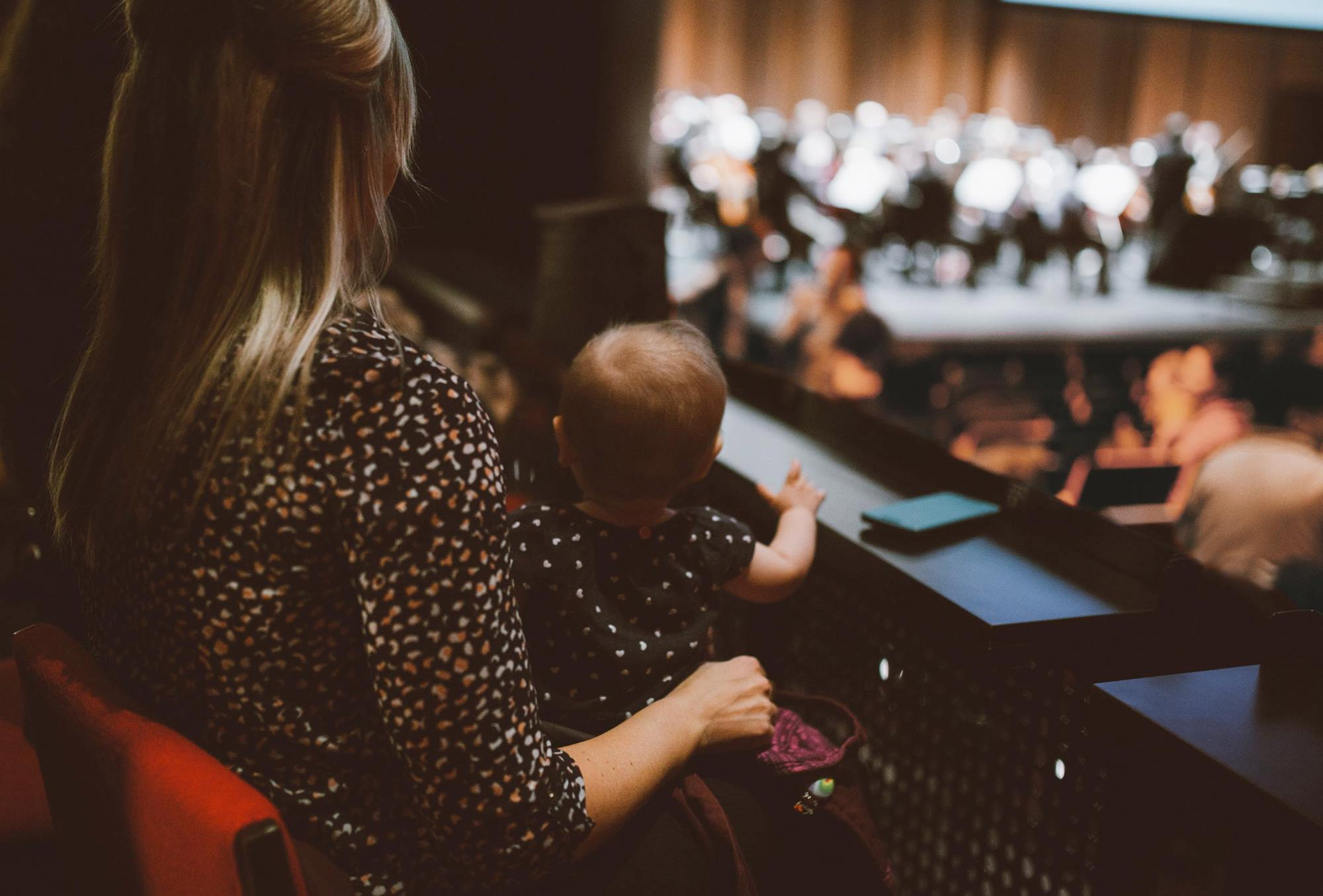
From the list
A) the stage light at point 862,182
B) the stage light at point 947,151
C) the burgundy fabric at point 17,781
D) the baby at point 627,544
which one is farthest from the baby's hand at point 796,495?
the stage light at point 947,151

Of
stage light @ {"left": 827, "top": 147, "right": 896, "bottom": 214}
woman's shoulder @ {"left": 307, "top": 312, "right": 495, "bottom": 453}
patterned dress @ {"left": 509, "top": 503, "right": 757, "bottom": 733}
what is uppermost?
stage light @ {"left": 827, "top": 147, "right": 896, "bottom": 214}

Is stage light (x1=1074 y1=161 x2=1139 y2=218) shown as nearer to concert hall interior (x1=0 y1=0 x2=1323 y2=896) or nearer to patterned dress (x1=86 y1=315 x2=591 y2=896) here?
concert hall interior (x1=0 y1=0 x2=1323 y2=896)

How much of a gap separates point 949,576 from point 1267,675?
1.09 ft

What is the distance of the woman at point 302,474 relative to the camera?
0.73 meters

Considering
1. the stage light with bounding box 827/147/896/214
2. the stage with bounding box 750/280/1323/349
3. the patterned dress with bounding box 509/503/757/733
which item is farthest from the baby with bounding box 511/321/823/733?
the stage light with bounding box 827/147/896/214

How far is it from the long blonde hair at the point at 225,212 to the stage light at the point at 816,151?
11.9 metres

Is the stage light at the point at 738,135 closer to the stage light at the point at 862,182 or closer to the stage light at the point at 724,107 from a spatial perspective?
the stage light at the point at 724,107

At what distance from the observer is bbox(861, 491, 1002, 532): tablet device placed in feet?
4.46

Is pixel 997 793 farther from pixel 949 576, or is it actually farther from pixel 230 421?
pixel 230 421

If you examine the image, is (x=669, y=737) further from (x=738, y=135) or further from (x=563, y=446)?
(x=738, y=135)

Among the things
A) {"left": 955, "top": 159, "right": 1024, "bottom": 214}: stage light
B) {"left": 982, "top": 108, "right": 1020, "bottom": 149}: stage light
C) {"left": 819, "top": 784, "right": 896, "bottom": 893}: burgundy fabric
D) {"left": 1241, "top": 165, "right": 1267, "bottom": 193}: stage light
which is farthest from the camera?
{"left": 1241, "top": 165, "right": 1267, "bottom": 193}: stage light

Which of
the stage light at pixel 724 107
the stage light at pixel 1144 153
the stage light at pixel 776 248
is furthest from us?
the stage light at pixel 1144 153

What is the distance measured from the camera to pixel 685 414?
1.09 metres

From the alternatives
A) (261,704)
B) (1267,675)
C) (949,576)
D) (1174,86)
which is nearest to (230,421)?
(261,704)
